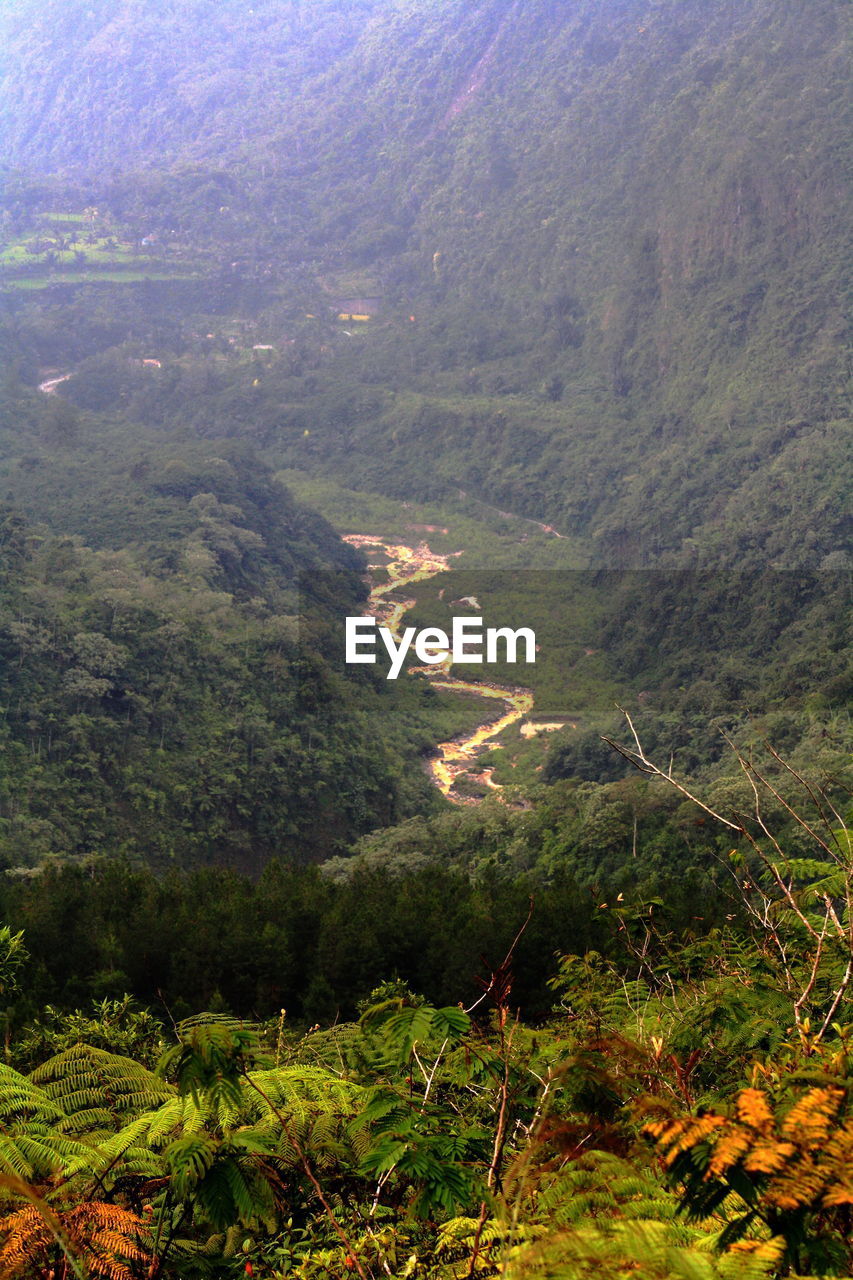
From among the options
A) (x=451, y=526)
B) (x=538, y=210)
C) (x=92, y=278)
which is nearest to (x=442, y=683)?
(x=451, y=526)

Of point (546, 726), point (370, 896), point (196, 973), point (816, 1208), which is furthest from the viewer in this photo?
point (546, 726)

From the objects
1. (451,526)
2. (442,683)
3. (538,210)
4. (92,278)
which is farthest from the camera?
(538,210)

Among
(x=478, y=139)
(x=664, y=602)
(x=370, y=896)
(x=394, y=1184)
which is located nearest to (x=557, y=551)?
(x=664, y=602)

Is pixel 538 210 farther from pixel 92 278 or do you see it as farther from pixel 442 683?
pixel 442 683

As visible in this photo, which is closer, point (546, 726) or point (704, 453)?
point (546, 726)

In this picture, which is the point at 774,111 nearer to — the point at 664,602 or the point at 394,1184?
the point at 664,602

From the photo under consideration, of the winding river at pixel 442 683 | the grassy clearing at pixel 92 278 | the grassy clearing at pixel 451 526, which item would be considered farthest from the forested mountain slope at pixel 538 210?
the winding river at pixel 442 683

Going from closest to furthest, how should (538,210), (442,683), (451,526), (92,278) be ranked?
(442,683) < (451,526) < (92,278) < (538,210)
